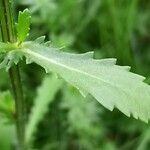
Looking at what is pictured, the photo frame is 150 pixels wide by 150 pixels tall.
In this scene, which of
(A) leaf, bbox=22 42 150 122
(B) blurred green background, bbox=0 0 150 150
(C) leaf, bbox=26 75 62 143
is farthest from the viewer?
(B) blurred green background, bbox=0 0 150 150

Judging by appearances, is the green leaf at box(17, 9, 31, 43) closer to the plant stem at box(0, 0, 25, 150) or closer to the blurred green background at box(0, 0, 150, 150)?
the plant stem at box(0, 0, 25, 150)

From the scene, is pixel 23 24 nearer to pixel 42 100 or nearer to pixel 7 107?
pixel 7 107

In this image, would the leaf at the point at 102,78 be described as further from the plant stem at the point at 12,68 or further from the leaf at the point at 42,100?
the leaf at the point at 42,100

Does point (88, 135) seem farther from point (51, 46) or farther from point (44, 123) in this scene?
point (51, 46)

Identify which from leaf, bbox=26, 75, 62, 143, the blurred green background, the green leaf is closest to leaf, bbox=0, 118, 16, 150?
the blurred green background

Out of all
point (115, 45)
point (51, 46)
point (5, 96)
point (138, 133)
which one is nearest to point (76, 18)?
point (115, 45)

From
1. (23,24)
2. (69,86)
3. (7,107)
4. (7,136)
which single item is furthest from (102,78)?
(7,136)

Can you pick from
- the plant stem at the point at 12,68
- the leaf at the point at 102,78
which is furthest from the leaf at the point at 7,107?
the leaf at the point at 102,78
